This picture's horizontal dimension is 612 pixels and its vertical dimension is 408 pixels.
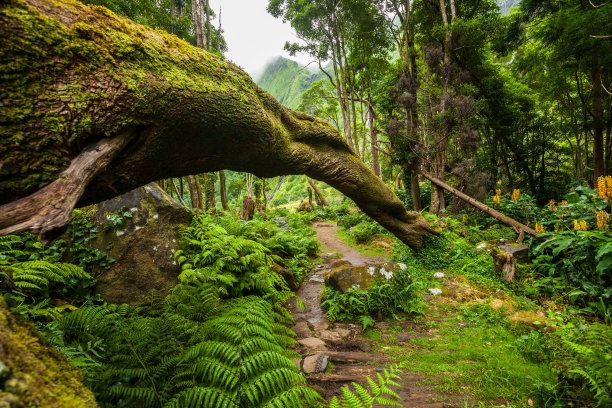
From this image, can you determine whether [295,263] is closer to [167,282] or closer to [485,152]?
[167,282]

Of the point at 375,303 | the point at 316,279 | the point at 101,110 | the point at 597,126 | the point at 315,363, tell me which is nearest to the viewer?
the point at 101,110

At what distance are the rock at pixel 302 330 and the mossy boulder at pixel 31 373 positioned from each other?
315cm

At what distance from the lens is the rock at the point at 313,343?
350 centimetres

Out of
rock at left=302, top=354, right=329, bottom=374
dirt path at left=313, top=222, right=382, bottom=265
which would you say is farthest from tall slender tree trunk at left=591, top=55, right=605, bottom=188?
rock at left=302, top=354, right=329, bottom=374

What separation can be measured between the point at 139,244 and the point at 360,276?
14.1 ft

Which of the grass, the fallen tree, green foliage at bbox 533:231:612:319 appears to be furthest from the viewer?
green foliage at bbox 533:231:612:319

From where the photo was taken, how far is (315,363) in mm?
3041

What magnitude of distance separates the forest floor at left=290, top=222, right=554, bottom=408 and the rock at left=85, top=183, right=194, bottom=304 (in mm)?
2576

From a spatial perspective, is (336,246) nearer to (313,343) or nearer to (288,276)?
(288,276)

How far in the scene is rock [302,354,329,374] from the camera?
295 cm

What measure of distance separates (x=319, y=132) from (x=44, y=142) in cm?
346

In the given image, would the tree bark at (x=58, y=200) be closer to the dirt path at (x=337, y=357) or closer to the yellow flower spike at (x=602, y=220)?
the dirt path at (x=337, y=357)

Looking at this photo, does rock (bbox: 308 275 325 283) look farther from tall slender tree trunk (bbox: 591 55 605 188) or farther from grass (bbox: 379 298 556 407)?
tall slender tree trunk (bbox: 591 55 605 188)

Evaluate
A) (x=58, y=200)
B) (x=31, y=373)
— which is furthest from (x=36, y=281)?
(x=31, y=373)
